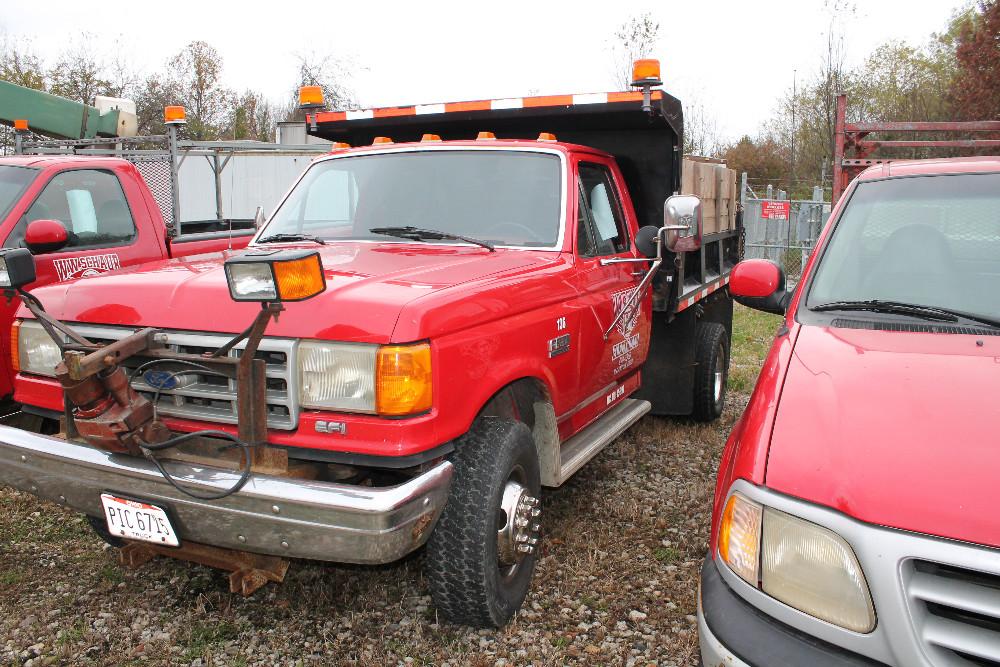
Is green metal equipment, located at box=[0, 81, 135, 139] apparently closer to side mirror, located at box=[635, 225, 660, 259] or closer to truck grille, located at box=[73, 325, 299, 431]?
truck grille, located at box=[73, 325, 299, 431]

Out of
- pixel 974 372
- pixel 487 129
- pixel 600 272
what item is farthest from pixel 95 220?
pixel 974 372

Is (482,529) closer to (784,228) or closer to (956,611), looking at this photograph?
(956,611)

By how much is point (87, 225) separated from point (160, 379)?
298cm

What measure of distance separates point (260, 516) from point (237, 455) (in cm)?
36

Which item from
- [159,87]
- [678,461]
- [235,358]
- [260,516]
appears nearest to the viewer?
[260,516]

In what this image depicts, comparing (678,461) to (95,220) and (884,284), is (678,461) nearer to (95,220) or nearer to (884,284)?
(884,284)

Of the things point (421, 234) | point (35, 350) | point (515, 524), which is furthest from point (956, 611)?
point (35, 350)

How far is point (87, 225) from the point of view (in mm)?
5387

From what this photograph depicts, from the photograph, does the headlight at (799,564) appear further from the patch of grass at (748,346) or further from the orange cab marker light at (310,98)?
the patch of grass at (748,346)

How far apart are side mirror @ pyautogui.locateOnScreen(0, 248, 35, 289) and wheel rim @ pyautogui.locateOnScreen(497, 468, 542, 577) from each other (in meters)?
2.03

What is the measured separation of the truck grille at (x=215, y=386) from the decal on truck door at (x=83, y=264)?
2074 mm

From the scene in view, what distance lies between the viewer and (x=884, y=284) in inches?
115

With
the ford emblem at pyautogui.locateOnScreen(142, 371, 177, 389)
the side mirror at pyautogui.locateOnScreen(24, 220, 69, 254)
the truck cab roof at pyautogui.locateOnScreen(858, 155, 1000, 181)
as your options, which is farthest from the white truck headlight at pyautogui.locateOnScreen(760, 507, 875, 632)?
the side mirror at pyautogui.locateOnScreen(24, 220, 69, 254)

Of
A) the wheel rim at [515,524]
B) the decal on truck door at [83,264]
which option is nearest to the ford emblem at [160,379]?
the wheel rim at [515,524]
